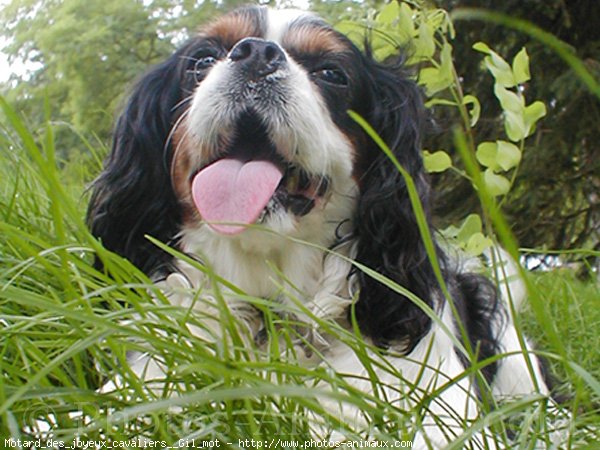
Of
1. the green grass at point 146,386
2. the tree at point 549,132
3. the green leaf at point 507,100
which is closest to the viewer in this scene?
the green grass at point 146,386

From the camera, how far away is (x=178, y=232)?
2186 mm

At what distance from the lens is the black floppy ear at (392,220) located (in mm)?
2014

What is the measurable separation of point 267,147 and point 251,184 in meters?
0.15

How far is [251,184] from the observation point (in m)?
1.95

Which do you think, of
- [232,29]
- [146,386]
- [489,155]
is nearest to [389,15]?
[232,29]

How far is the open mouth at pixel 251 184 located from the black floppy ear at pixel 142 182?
182 mm

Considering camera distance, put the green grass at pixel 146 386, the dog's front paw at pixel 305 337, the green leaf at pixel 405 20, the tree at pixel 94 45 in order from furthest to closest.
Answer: the tree at pixel 94 45, the green leaf at pixel 405 20, the dog's front paw at pixel 305 337, the green grass at pixel 146 386

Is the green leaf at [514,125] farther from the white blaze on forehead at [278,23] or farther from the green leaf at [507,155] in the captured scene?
the white blaze on forehead at [278,23]

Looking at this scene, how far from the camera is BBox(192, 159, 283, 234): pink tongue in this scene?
192cm

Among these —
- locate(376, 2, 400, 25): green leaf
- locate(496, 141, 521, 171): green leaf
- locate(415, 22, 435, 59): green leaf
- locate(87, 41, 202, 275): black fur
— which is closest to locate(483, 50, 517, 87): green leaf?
locate(496, 141, 521, 171): green leaf

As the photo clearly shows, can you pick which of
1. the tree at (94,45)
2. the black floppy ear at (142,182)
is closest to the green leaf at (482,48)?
the black floppy ear at (142,182)

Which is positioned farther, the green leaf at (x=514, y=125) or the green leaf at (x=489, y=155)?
the green leaf at (x=489, y=155)

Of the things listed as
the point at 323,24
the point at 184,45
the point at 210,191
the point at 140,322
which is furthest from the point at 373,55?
the point at 140,322

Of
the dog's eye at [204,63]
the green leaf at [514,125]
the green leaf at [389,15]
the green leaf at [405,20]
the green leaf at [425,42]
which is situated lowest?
the green leaf at [514,125]
